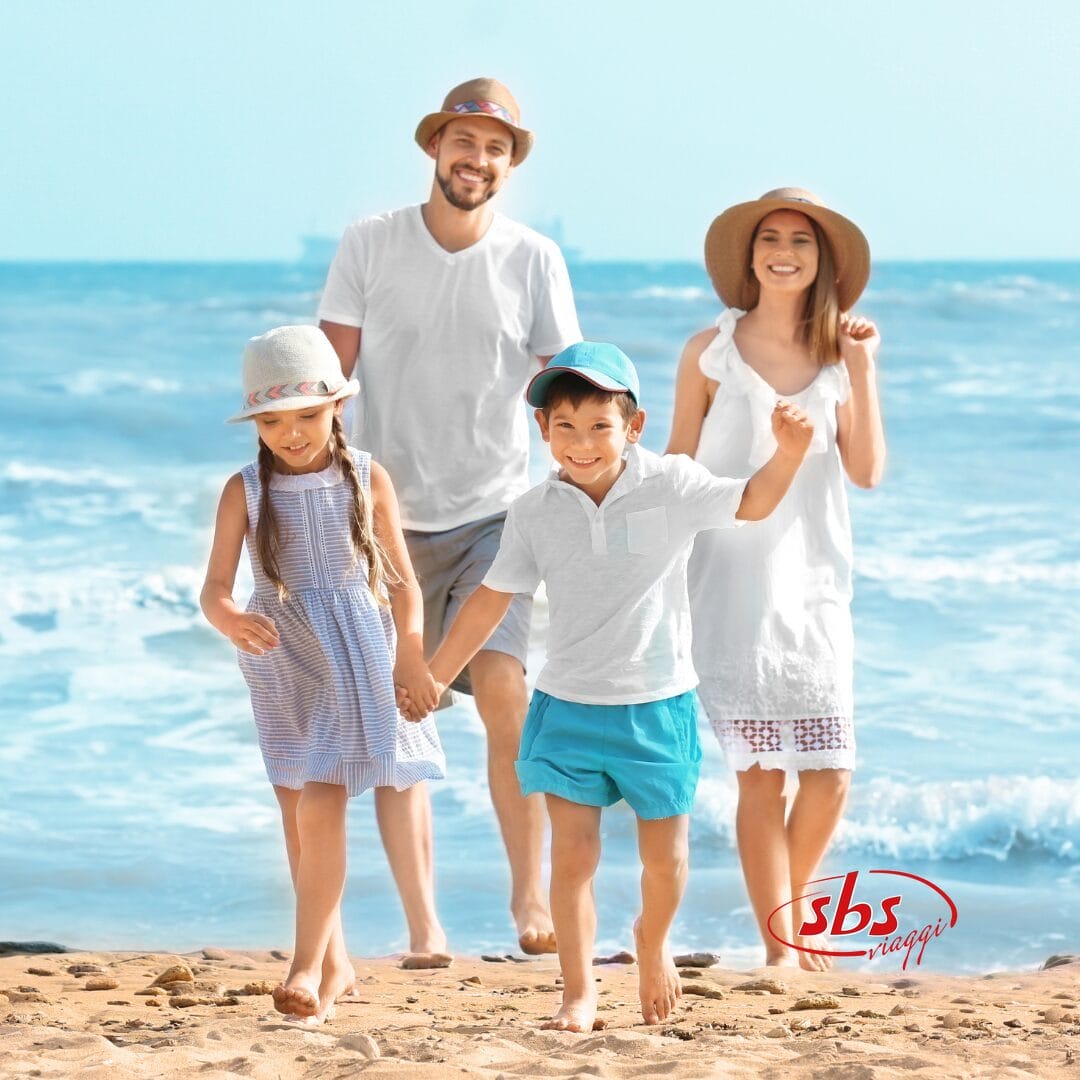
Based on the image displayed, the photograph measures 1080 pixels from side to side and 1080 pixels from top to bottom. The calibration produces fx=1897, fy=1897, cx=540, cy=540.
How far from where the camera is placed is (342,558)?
4.39 m

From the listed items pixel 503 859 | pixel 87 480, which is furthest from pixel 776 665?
pixel 87 480

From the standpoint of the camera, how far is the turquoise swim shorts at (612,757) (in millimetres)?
3996

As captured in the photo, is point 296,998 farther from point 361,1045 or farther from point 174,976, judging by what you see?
point 174,976

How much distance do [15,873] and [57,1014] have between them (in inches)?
111

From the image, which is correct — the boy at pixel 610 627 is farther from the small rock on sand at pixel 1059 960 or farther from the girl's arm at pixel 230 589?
the small rock on sand at pixel 1059 960

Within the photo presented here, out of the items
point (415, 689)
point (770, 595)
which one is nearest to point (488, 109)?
point (770, 595)

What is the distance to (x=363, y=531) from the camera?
4391mm

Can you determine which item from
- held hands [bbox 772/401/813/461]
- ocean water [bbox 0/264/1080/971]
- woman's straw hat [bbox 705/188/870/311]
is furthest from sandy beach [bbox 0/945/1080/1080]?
woman's straw hat [bbox 705/188/870/311]

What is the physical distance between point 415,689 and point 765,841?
120 cm

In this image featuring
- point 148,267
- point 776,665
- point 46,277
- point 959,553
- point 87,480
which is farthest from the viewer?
point 148,267

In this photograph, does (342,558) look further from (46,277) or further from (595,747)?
(46,277)

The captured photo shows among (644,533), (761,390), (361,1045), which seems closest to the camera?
(361,1045)

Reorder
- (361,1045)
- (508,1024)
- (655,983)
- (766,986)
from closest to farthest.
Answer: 1. (361,1045)
2. (655,983)
3. (508,1024)
4. (766,986)

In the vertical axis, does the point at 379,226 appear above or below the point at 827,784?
above
